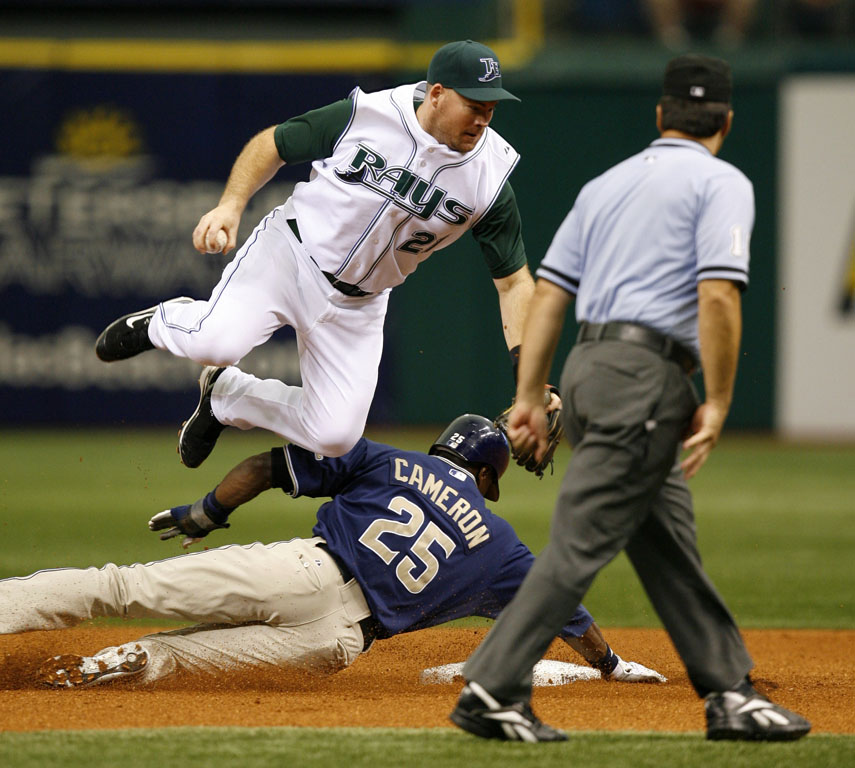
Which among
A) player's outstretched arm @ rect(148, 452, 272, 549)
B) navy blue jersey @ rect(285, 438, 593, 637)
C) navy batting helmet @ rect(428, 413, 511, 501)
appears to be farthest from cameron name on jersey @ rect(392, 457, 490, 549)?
player's outstretched arm @ rect(148, 452, 272, 549)

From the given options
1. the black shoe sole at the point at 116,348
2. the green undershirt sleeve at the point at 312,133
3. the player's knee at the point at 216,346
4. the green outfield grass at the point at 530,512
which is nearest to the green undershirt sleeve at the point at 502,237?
the green undershirt sleeve at the point at 312,133

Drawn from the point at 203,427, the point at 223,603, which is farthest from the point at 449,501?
the point at 203,427

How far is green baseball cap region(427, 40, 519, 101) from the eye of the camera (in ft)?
15.8

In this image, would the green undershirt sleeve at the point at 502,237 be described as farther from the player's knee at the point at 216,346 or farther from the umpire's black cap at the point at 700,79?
the umpire's black cap at the point at 700,79

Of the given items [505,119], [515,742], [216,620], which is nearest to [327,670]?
[216,620]

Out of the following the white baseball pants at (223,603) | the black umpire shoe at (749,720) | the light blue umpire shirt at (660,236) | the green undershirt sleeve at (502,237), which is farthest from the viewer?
the green undershirt sleeve at (502,237)

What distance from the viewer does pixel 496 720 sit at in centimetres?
356

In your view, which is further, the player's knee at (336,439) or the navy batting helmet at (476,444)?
the player's knee at (336,439)

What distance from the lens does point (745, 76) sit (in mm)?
15211

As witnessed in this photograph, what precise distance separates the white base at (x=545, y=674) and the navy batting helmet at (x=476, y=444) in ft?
2.30

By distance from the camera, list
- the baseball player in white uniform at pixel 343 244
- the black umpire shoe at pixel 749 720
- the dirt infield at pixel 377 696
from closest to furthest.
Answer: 1. the black umpire shoe at pixel 749 720
2. the dirt infield at pixel 377 696
3. the baseball player in white uniform at pixel 343 244

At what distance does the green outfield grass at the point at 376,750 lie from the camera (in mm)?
3326

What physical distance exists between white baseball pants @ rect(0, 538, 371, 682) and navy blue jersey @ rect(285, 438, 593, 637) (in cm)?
10

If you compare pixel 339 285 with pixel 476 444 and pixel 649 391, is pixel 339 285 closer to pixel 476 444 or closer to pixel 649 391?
pixel 476 444
